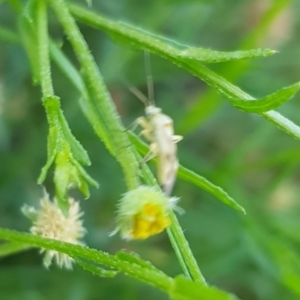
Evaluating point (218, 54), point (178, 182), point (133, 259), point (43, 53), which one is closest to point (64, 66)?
point (43, 53)

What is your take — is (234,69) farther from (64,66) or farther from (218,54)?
(218,54)

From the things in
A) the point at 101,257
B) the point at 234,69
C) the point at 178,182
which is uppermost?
the point at 234,69

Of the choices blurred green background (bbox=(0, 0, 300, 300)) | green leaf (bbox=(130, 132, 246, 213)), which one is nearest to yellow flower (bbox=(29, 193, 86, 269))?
green leaf (bbox=(130, 132, 246, 213))

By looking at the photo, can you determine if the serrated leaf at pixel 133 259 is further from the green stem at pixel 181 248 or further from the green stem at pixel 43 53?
the green stem at pixel 43 53

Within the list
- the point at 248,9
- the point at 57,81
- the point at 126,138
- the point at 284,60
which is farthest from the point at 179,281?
the point at 248,9

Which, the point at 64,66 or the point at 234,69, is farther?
the point at 234,69

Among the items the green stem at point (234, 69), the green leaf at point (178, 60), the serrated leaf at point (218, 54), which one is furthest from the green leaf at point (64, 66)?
the green stem at point (234, 69)
